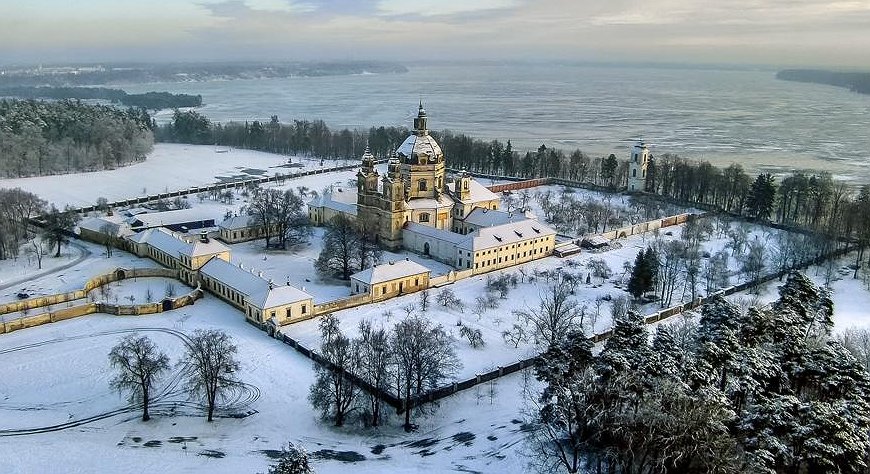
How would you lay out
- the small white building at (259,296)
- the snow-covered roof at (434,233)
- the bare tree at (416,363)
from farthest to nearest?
the snow-covered roof at (434,233) → the small white building at (259,296) → the bare tree at (416,363)

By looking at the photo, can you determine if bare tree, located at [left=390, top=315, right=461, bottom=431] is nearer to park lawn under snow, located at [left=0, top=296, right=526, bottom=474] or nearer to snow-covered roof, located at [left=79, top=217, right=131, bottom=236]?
park lawn under snow, located at [left=0, top=296, right=526, bottom=474]

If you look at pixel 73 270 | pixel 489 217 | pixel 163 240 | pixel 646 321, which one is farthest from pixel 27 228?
pixel 646 321

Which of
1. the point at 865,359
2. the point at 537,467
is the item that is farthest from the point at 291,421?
the point at 865,359

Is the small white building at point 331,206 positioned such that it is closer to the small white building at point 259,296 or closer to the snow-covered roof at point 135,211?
the snow-covered roof at point 135,211

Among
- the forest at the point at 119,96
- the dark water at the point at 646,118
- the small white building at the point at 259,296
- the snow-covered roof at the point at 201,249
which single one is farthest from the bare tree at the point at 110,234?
the forest at the point at 119,96

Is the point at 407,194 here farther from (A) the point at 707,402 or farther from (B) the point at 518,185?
(A) the point at 707,402

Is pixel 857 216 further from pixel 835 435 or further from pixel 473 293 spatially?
pixel 835 435
